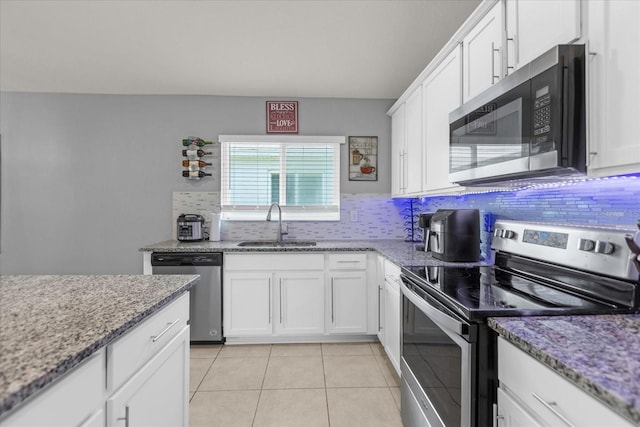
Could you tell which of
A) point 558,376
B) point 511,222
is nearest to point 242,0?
point 511,222

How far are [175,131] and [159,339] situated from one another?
112 inches

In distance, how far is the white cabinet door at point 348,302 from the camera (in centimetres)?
295

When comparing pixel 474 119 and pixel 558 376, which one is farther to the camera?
pixel 474 119

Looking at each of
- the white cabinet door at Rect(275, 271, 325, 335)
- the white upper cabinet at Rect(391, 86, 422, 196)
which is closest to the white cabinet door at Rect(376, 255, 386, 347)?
the white cabinet door at Rect(275, 271, 325, 335)

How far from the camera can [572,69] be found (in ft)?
3.48

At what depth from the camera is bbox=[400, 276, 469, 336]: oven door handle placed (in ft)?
3.57

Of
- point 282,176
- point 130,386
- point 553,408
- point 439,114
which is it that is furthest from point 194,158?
point 553,408

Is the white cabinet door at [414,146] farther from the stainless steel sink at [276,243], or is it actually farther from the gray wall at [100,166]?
the stainless steel sink at [276,243]

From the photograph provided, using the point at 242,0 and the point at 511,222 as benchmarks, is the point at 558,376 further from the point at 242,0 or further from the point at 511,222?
the point at 242,0

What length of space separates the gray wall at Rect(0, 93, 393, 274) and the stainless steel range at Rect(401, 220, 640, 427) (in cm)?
234

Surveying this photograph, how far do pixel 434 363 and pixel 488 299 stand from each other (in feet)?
1.25

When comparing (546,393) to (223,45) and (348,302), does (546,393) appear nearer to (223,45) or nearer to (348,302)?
(348,302)

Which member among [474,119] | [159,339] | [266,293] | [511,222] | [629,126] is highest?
[474,119]

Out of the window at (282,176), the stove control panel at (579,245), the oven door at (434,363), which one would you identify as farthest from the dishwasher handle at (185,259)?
the stove control panel at (579,245)
